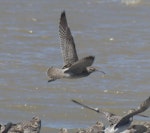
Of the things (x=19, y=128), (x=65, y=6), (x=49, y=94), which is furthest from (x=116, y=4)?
(x=19, y=128)

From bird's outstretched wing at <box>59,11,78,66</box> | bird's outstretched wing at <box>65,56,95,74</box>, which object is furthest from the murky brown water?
bird's outstretched wing at <box>65,56,95,74</box>

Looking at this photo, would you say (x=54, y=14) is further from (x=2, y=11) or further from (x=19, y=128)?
(x=19, y=128)

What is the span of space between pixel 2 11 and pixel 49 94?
6990mm

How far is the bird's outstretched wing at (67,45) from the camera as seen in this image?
14.0m

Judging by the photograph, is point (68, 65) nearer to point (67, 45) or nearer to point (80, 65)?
point (67, 45)

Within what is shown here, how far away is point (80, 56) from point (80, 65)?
658cm

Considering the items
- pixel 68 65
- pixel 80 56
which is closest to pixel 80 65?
pixel 68 65

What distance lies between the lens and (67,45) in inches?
550

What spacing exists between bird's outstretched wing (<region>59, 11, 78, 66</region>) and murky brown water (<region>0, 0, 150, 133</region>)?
1.61 metres

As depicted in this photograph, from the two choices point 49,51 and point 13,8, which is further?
point 13,8

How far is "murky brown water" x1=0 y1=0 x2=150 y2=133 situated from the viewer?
16.5 metres

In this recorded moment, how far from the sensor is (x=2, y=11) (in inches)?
946

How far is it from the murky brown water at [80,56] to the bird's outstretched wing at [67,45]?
1.61m

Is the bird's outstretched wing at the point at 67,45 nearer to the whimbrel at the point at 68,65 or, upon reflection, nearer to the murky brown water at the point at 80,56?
the whimbrel at the point at 68,65
